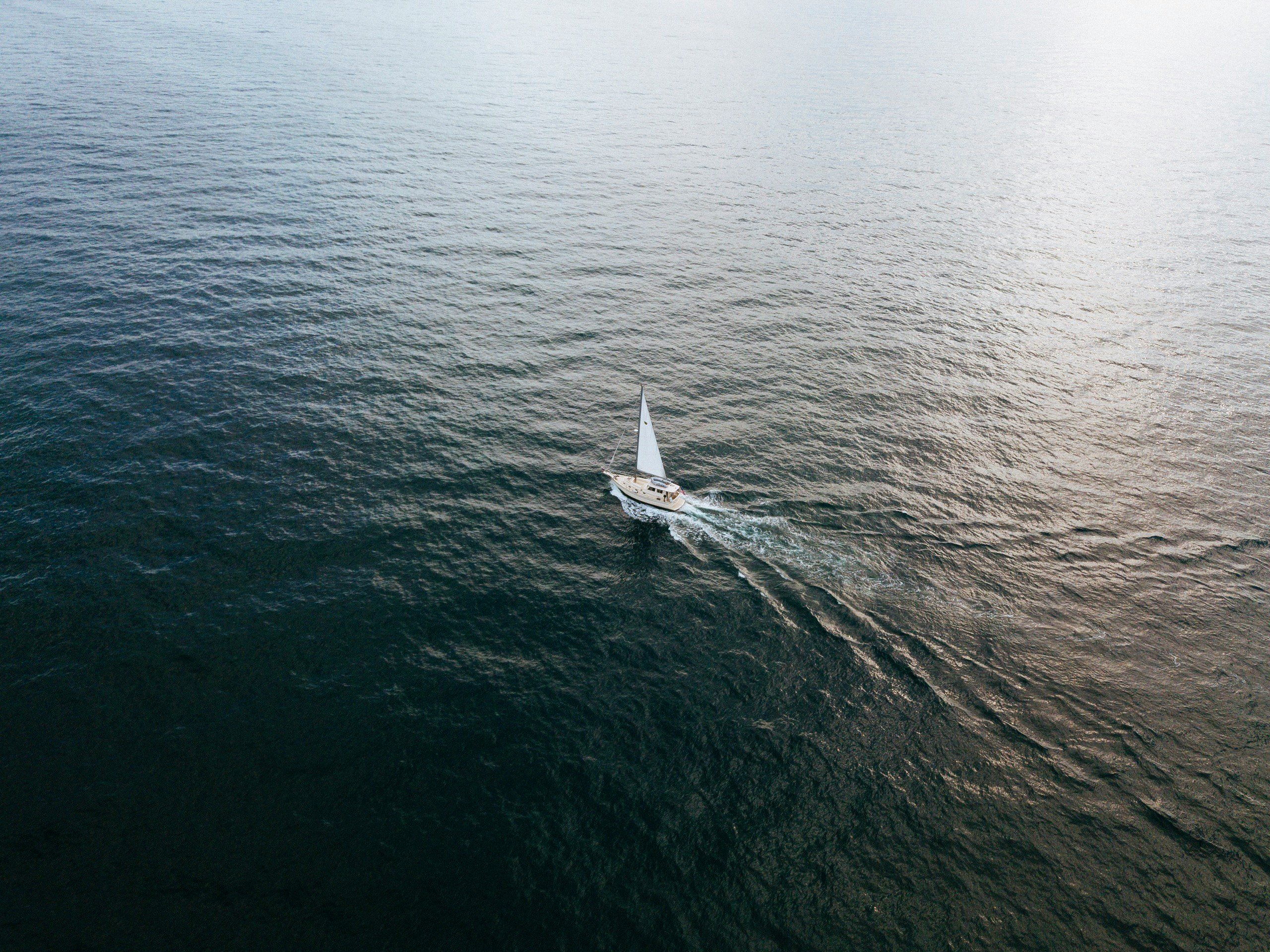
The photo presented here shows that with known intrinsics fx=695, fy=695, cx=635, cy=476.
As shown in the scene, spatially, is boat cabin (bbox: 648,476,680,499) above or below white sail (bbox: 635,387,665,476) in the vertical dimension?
below

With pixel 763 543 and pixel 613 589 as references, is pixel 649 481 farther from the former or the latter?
pixel 763 543

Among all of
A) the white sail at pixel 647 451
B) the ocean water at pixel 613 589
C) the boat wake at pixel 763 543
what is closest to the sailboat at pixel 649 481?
the white sail at pixel 647 451

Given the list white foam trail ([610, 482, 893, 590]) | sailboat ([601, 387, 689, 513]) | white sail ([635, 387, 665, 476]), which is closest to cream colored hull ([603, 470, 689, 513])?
sailboat ([601, 387, 689, 513])

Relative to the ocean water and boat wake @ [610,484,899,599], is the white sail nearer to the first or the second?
boat wake @ [610,484,899,599]

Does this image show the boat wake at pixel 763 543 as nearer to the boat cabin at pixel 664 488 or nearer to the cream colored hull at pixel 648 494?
the cream colored hull at pixel 648 494

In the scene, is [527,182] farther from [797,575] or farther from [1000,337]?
[797,575]

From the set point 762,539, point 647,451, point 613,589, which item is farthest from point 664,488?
point 613,589

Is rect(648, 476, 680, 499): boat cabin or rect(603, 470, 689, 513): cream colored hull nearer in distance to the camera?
rect(648, 476, 680, 499): boat cabin
